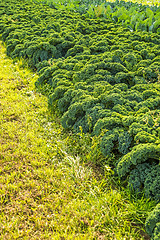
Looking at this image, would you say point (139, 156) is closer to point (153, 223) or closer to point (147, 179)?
point (147, 179)

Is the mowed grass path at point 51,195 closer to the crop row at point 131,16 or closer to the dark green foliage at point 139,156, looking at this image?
the dark green foliage at point 139,156

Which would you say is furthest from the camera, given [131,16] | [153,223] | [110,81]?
[131,16]

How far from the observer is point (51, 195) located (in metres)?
2.84

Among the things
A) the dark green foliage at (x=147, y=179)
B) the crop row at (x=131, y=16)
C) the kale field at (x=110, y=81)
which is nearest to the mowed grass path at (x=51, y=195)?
→ the dark green foliage at (x=147, y=179)

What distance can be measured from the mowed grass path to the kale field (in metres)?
0.26

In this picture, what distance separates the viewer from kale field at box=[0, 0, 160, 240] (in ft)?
8.85

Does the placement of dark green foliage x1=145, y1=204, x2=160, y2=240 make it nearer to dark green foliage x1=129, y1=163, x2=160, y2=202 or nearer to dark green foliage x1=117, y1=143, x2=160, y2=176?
dark green foliage x1=129, y1=163, x2=160, y2=202

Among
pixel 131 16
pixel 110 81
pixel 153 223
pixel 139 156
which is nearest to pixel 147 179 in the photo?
pixel 139 156

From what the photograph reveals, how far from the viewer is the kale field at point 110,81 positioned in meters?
2.70

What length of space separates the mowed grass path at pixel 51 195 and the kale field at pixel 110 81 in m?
0.26

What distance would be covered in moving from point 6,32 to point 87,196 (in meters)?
6.37

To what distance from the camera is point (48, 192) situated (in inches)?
114

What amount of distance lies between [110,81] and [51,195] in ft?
7.05

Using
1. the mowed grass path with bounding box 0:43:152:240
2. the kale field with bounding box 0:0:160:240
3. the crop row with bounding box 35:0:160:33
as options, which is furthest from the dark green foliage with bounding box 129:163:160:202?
the crop row with bounding box 35:0:160:33
